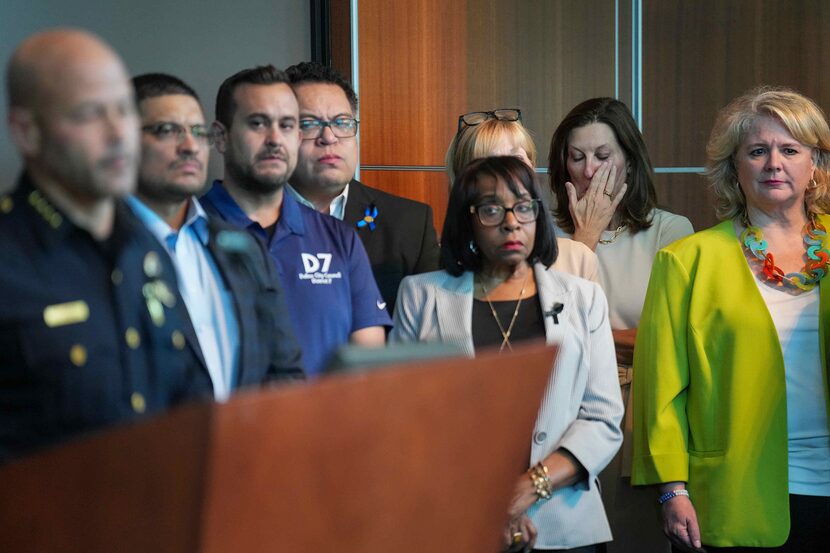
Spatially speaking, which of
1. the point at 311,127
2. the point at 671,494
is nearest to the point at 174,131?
the point at 311,127

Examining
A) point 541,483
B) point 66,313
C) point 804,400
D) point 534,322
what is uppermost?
point 66,313

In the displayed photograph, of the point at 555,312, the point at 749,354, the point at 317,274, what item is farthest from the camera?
the point at 749,354

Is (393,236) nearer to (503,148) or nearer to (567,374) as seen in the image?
(503,148)

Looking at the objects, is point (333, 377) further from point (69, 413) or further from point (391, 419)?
point (69, 413)

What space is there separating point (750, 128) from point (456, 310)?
3.09ft

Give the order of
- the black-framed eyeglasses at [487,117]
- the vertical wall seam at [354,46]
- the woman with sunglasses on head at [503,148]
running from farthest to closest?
the vertical wall seam at [354,46] → the black-framed eyeglasses at [487,117] → the woman with sunglasses on head at [503,148]

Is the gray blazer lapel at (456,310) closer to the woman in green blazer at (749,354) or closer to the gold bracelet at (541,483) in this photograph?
the gold bracelet at (541,483)

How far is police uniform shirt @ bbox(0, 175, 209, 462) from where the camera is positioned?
4.18ft

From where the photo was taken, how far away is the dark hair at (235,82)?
243 cm

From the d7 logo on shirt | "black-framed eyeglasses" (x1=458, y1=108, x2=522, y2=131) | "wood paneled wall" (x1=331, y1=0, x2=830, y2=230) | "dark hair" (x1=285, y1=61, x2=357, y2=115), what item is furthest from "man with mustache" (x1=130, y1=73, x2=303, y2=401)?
"wood paneled wall" (x1=331, y1=0, x2=830, y2=230)

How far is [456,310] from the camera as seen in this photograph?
8.48 ft

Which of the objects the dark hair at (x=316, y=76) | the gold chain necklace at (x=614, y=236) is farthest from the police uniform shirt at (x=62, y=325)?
the gold chain necklace at (x=614, y=236)

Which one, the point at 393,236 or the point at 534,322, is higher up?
the point at 393,236

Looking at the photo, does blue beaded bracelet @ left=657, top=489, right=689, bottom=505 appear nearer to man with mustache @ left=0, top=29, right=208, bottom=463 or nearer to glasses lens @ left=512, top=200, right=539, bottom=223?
glasses lens @ left=512, top=200, right=539, bottom=223
